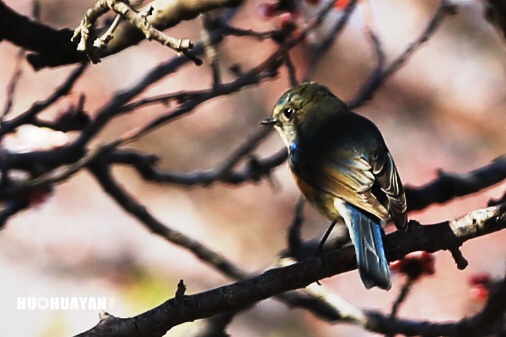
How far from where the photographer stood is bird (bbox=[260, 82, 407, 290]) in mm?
3758

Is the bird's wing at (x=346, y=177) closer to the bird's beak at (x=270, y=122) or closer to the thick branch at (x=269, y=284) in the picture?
the bird's beak at (x=270, y=122)

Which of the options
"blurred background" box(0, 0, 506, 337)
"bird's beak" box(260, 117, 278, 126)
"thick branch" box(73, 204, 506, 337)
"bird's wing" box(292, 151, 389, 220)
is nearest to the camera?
"thick branch" box(73, 204, 506, 337)

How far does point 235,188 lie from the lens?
6.62m

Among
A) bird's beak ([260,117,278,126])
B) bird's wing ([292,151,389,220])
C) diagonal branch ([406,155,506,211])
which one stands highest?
bird's beak ([260,117,278,126])

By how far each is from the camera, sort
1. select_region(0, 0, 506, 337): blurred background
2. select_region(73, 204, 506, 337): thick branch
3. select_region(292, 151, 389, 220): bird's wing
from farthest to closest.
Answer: select_region(0, 0, 506, 337): blurred background < select_region(292, 151, 389, 220): bird's wing < select_region(73, 204, 506, 337): thick branch

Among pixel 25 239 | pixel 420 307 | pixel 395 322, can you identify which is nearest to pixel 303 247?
pixel 395 322

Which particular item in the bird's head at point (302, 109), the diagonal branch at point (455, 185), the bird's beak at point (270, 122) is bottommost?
the diagonal branch at point (455, 185)

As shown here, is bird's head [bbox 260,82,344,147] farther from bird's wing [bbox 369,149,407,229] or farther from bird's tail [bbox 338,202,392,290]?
bird's tail [bbox 338,202,392,290]

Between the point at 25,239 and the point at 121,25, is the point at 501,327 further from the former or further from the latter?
the point at 25,239

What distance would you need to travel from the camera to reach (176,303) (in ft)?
10.3

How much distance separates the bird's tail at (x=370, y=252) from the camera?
142 inches

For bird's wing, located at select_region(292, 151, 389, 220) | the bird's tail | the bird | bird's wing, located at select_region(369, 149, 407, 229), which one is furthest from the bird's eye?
the bird's tail

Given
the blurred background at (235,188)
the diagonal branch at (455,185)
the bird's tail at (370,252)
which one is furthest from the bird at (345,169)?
the blurred background at (235,188)

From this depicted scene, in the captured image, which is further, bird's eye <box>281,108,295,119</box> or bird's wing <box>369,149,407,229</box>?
bird's eye <box>281,108,295,119</box>
